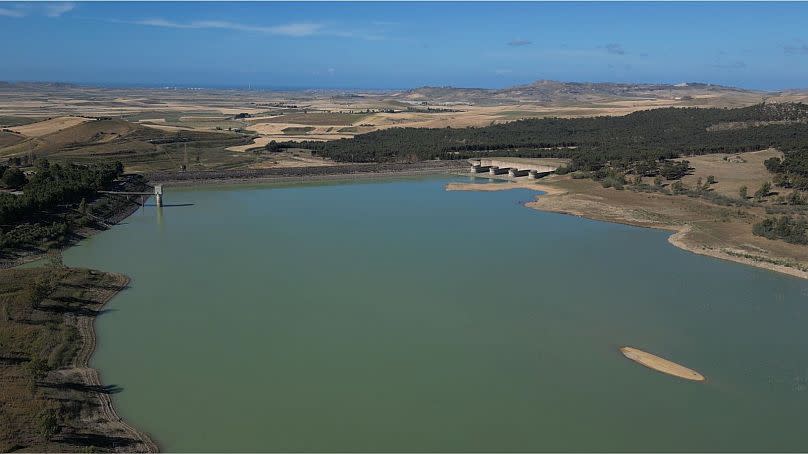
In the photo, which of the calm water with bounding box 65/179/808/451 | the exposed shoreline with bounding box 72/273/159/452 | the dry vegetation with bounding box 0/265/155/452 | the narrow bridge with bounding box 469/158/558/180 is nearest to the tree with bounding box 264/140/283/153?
the narrow bridge with bounding box 469/158/558/180

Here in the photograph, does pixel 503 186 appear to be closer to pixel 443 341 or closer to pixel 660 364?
pixel 443 341

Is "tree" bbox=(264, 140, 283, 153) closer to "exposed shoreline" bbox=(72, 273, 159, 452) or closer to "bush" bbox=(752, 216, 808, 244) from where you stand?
"exposed shoreline" bbox=(72, 273, 159, 452)

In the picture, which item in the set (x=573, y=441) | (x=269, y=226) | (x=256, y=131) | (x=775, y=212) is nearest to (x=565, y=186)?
(x=775, y=212)

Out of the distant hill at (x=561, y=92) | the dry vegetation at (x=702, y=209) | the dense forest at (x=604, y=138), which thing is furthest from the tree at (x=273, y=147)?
the distant hill at (x=561, y=92)

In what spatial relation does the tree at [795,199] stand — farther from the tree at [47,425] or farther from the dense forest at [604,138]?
the tree at [47,425]

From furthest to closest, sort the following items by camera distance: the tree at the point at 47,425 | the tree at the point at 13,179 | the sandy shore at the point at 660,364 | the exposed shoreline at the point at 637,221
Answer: the tree at the point at 13,179 → the exposed shoreline at the point at 637,221 → the sandy shore at the point at 660,364 → the tree at the point at 47,425

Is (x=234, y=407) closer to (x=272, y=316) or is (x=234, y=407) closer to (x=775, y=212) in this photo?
(x=272, y=316)
